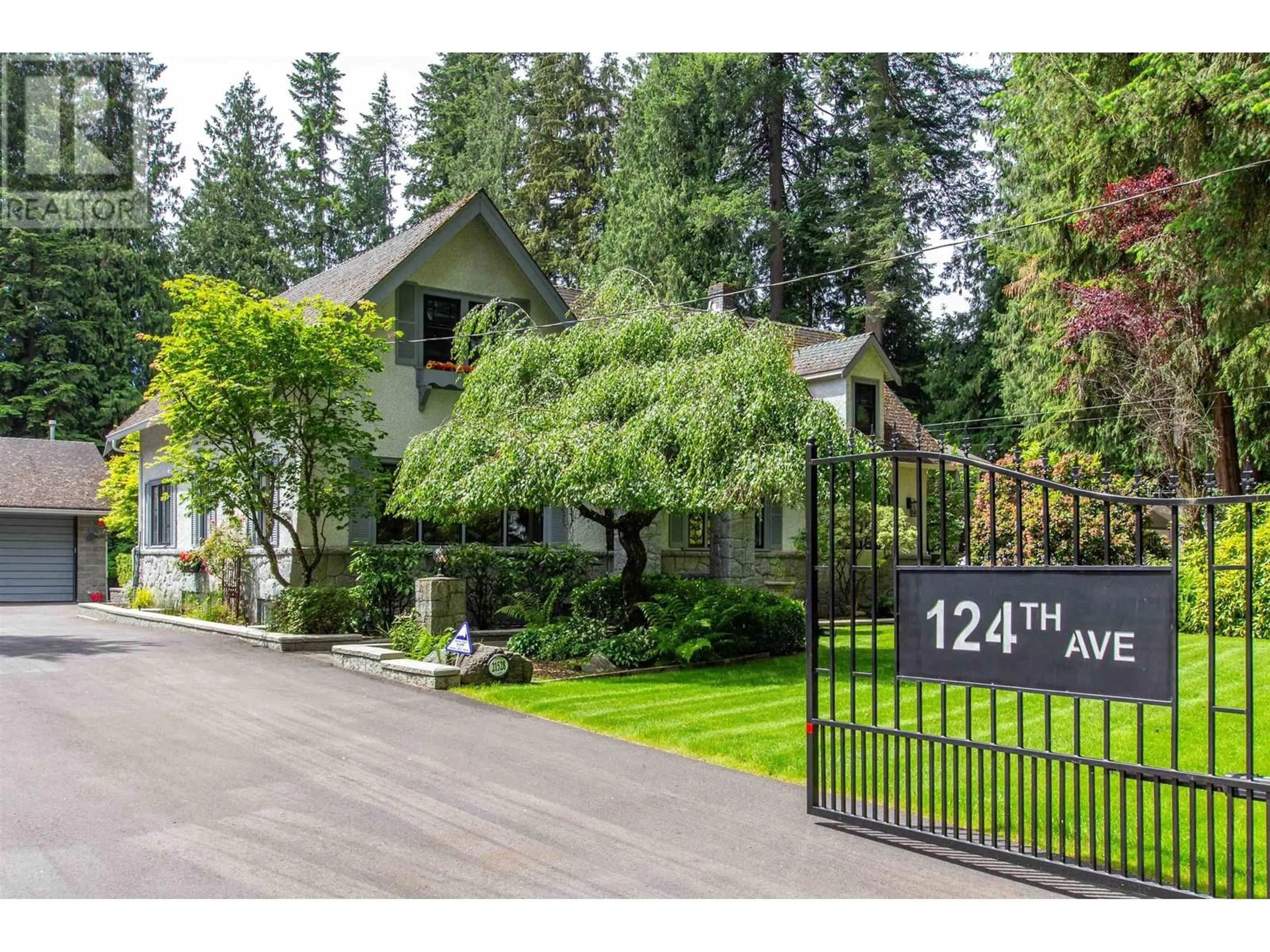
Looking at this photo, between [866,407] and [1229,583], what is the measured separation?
9.37m

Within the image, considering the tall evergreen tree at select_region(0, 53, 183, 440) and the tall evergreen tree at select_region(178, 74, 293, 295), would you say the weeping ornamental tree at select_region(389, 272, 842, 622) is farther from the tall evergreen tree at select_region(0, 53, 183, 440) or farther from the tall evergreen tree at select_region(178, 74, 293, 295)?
the tall evergreen tree at select_region(178, 74, 293, 295)

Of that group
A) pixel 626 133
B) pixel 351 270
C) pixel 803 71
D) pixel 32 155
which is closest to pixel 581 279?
pixel 626 133

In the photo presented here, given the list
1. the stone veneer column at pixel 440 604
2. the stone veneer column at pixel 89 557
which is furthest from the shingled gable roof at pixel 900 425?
the stone veneer column at pixel 89 557

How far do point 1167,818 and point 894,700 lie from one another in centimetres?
209

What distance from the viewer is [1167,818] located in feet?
20.8

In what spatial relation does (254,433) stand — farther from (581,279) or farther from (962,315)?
(962,315)

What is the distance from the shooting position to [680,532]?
2027cm

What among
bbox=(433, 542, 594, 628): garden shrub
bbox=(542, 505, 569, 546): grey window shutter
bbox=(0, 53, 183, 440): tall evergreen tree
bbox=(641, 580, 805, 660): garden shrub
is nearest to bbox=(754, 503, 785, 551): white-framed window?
bbox=(542, 505, 569, 546): grey window shutter

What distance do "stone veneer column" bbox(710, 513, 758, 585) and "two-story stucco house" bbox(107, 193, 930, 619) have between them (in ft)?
0.08

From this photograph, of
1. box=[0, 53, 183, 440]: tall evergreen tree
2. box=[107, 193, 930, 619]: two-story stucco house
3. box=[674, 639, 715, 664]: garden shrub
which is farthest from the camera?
box=[0, 53, 183, 440]: tall evergreen tree

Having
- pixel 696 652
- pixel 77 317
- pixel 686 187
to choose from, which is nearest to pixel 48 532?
pixel 77 317

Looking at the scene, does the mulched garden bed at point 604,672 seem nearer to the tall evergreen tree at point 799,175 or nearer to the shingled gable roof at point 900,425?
the shingled gable roof at point 900,425

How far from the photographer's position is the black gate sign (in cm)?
489
